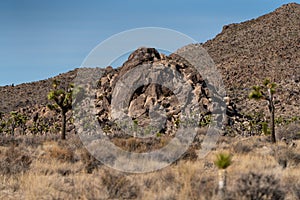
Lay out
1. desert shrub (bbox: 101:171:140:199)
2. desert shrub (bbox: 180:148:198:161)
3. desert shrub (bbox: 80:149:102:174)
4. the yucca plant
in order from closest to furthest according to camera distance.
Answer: the yucca plant → desert shrub (bbox: 101:171:140:199) → desert shrub (bbox: 80:149:102:174) → desert shrub (bbox: 180:148:198:161)

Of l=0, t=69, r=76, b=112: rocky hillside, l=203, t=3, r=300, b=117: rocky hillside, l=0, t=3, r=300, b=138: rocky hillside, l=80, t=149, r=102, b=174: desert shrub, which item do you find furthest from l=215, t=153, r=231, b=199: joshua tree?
l=0, t=69, r=76, b=112: rocky hillside

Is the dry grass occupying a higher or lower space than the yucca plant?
lower

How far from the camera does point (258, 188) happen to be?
731cm

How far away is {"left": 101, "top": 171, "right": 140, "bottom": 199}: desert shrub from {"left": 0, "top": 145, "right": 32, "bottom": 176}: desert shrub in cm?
339

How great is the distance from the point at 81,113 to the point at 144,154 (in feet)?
133

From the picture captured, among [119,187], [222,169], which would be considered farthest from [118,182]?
[222,169]

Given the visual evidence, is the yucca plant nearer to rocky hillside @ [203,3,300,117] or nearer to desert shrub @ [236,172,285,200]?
desert shrub @ [236,172,285,200]

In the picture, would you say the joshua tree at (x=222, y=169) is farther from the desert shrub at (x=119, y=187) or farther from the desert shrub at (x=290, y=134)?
the desert shrub at (x=290, y=134)

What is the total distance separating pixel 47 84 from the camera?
85375 millimetres

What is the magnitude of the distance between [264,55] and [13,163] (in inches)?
2918

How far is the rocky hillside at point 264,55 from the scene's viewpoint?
64312mm

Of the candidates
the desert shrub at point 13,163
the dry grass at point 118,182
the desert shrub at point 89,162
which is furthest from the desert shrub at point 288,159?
the desert shrub at point 13,163

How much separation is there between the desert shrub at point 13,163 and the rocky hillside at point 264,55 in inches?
1923

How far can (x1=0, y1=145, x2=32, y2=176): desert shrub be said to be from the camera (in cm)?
1093
